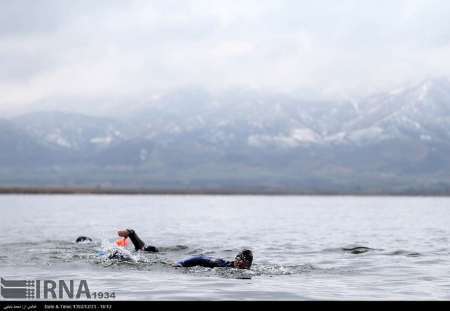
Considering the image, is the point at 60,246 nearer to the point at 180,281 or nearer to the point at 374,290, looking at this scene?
the point at 180,281

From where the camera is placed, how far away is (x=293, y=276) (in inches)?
1335

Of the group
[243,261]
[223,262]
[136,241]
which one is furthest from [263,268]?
[136,241]

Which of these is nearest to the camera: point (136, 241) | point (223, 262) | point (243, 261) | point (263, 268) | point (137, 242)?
point (243, 261)

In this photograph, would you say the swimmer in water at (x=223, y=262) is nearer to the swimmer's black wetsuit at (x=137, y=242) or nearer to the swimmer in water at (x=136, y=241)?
the swimmer in water at (x=136, y=241)

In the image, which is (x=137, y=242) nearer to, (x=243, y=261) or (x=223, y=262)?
(x=223, y=262)

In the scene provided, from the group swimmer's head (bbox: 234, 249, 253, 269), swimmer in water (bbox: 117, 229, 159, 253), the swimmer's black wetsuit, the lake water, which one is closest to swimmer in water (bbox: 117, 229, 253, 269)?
swimmer's head (bbox: 234, 249, 253, 269)

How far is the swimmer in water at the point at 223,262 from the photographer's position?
3519cm

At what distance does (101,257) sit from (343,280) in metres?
14.0

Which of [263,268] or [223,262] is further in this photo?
[263,268]

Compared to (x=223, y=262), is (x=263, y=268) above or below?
below

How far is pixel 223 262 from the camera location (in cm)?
3609

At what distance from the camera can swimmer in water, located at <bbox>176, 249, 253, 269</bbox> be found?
115ft

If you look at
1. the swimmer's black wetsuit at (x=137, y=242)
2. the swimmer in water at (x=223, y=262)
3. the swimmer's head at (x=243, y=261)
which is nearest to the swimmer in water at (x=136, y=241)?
the swimmer's black wetsuit at (x=137, y=242)

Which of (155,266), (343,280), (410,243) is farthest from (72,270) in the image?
(410,243)
